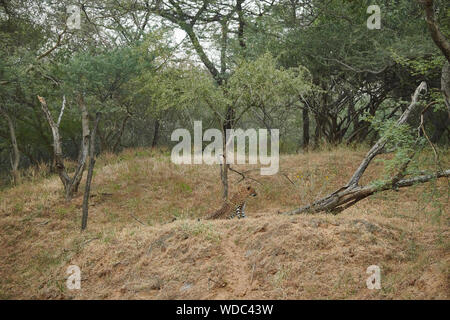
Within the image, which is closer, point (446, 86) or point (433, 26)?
point (433, 26)

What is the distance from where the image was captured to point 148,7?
50.8 feet

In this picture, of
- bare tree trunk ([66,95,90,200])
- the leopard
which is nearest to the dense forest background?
bare tree trunk ([66,95,90,200])

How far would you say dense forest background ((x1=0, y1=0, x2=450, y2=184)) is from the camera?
10141mm

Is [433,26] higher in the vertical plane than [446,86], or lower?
higher

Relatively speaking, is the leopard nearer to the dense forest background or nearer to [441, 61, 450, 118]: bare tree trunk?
the dense forest background

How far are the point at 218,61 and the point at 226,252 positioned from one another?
11181 mm

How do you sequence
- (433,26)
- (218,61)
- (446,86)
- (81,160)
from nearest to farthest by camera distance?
(433,26), (446,86), (81,160), (218,61)

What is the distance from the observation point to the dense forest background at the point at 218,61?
10.1m

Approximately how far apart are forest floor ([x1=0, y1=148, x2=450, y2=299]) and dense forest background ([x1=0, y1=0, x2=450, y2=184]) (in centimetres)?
291

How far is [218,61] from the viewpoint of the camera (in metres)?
16.0

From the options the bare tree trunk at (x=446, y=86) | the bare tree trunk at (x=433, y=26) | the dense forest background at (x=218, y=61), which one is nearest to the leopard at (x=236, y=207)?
the dense forest background at (x=218, y=61)

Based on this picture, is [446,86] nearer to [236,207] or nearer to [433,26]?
[433,26]

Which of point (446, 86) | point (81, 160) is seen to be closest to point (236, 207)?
point (446, 86)

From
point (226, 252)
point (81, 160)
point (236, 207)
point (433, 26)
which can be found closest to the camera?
point (433, 26)
